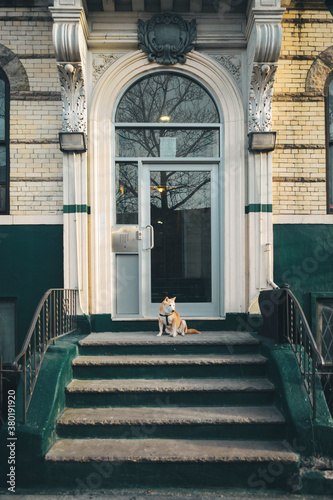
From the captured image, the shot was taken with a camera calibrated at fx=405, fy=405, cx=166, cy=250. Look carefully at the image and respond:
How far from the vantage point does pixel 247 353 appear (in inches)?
203

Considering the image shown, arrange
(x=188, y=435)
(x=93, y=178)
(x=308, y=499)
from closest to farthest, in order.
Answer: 1. (x=308, y=499)
2. (x=188, y=435)
3. (x=93, y=178)

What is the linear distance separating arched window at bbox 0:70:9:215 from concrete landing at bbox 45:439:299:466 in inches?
147

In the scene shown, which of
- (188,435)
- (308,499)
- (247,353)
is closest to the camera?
(308,499)

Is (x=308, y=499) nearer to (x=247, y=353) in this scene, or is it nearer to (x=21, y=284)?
(x=247, y=353)

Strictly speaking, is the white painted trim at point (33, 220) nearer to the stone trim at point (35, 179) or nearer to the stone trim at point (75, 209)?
the stone trim at point (75, 209)

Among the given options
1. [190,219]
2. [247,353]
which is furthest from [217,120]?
[247,353]

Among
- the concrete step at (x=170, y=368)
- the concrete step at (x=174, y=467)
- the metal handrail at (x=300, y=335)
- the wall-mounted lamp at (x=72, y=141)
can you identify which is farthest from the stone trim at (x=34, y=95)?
the concrete step at (x=174, y=467)

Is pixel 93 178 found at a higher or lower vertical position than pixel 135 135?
lower

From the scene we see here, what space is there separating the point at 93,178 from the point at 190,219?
162cm

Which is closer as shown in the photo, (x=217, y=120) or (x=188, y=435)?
(x=188, y=435)

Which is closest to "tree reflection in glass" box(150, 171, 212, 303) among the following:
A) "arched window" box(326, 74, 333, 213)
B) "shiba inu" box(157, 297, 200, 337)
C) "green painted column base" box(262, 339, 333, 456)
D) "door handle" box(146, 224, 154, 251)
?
"door handle" box(146, 224, 154, 251)

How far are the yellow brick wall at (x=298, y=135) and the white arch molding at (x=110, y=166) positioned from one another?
1.99ft

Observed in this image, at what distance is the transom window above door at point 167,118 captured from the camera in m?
6.37

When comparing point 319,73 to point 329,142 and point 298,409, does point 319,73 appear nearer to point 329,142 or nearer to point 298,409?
point 329,142
